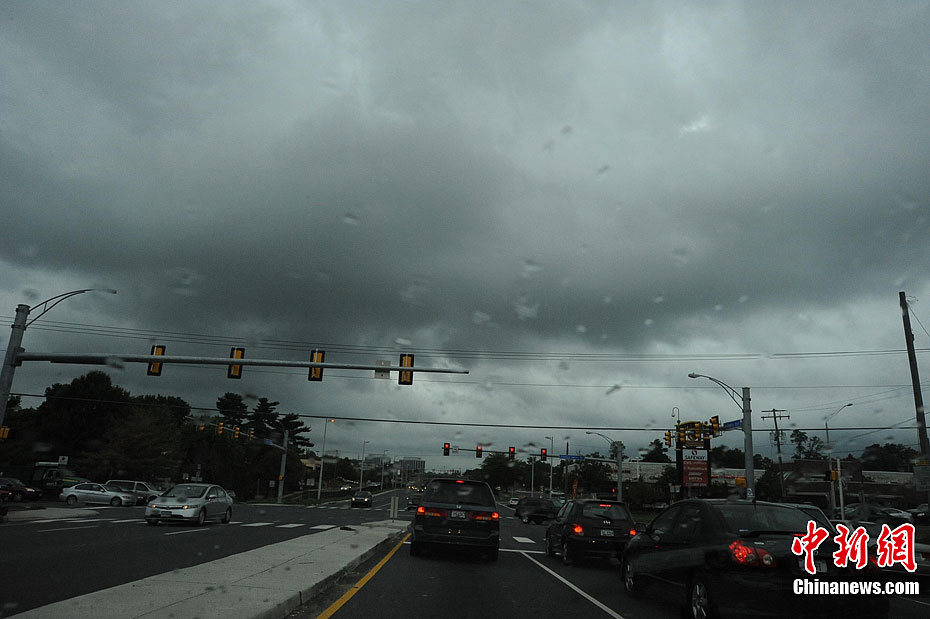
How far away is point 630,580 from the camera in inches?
386

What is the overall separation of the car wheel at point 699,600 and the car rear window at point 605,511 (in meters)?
6.99

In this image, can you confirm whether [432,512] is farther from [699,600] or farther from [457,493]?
[699,600]

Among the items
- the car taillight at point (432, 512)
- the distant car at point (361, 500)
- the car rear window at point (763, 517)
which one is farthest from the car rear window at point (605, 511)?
the distant car at point (361, 500)

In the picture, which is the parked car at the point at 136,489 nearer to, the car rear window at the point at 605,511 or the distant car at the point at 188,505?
the distant car at the point at 188,505

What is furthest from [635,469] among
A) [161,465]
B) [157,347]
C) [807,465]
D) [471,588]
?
[471,588]

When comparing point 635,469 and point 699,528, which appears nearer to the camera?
point 699,528

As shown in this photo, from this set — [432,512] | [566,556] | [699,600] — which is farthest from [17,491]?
[699,600]

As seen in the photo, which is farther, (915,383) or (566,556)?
(915,383)

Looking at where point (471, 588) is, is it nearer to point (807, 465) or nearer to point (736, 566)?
point (736, 566)

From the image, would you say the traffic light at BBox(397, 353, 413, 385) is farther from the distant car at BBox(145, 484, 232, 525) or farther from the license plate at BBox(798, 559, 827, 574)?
the license plate at BBox(798, 559, 827, 574)

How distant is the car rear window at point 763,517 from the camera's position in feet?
23.9

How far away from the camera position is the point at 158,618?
6.09 metres

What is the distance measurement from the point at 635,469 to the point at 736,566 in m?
103

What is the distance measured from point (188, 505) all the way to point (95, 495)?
63.3 ft
